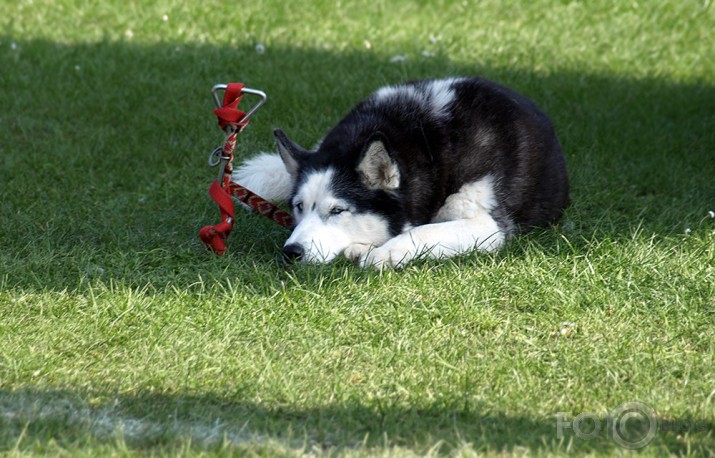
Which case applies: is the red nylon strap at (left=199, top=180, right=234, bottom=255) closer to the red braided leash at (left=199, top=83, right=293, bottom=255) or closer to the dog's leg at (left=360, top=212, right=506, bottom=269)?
the red braided leash at (left=199, top=83, right=293, bottom=255)

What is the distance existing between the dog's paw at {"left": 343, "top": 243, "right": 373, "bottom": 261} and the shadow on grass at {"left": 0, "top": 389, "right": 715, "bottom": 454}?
122 centimetres

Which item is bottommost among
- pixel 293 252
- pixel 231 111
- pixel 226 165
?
pixel 293 252

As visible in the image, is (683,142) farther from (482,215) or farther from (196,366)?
(196,366)

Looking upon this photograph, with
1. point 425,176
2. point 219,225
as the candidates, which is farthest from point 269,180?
point 425,176

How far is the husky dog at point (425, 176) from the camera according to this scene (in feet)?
14.6

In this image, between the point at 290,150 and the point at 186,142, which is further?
the point at 186,142

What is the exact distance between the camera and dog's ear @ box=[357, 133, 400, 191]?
4375mm

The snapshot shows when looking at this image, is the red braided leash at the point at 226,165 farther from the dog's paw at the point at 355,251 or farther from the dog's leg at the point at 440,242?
the dog's leg at the point at 440,242

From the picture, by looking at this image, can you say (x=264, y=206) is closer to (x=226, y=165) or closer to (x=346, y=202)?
(x=226, y=165)

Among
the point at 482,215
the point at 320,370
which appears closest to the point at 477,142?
the point at 482,215

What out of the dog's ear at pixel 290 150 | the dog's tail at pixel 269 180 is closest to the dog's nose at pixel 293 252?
the dog's ear at pixel 290 150

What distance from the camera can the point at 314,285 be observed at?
421 cm

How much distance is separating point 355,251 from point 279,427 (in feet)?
→ 4.76

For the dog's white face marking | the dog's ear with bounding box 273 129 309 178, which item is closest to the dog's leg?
the dog's white face marking
